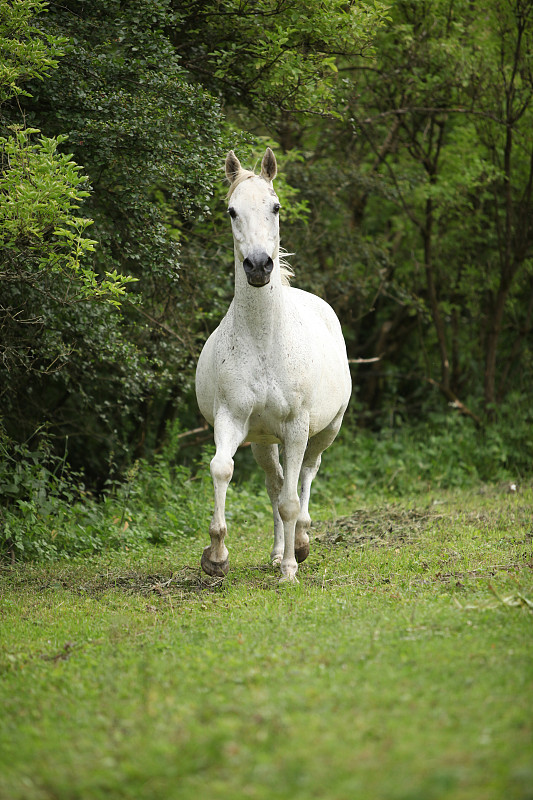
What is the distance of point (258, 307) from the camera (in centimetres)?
574

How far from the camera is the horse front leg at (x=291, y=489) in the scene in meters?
5.89

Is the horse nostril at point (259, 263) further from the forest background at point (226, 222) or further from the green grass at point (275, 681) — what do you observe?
the green grass at point (275, 681)

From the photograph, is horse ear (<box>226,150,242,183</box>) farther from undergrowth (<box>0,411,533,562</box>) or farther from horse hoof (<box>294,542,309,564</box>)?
undergrowth (<box>0,411,533,562</box>)

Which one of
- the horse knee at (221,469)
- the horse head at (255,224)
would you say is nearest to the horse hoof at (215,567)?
the horse knee at (221,469)

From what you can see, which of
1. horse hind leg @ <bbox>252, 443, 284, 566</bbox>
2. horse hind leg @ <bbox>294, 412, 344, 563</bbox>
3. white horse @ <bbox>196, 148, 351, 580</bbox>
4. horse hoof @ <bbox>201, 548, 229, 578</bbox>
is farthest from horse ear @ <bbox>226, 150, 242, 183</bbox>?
horse hoof @ <bbox>201, 548, 229, 578</bbox>

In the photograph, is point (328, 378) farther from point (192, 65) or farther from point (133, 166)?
point (192, 65)

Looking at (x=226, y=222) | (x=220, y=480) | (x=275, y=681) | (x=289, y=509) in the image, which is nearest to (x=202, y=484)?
(x=226, y=222)

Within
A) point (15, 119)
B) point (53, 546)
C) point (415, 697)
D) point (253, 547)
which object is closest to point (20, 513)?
point (53, 546)

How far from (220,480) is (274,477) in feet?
4.77

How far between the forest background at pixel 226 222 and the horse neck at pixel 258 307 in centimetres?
93

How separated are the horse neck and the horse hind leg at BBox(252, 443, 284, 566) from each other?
1.38 metres

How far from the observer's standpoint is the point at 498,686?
3383 millimetres

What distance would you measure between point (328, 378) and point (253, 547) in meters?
2.10

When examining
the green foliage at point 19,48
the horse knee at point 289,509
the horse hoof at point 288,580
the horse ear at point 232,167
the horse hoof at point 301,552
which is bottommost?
the horse hoof at point 301,552
